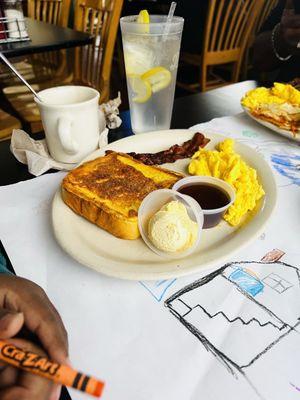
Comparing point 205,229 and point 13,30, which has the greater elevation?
point 13,30

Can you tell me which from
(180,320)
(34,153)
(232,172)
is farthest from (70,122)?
(180,320)

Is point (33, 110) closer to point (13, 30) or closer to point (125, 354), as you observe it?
point (13, 30)

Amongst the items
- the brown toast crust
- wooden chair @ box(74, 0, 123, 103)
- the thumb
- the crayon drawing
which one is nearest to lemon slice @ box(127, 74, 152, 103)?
the brown toast crust

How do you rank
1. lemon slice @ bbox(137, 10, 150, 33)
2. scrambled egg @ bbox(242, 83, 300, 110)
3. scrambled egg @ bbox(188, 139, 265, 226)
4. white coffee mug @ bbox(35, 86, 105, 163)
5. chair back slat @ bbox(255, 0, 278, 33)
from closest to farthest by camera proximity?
scrambled egg @ bbox(188, 139, 265, 226), white coffee mug @ bbox(35, 86, 105, 163), lemon slice @ bbox(137, 10, 150, 33), scrambled egg @ bbox(242, 83, 300, 110), chair back slat @ bbox(255, 0, 278, 33)

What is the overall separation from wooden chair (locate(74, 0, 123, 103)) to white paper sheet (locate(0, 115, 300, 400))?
4.75 ft

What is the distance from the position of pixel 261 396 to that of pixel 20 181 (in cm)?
66

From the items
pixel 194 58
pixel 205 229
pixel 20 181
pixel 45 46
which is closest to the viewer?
pixel 205 229

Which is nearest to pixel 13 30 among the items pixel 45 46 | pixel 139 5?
pixel 45 46

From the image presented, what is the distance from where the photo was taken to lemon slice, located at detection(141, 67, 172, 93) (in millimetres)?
888

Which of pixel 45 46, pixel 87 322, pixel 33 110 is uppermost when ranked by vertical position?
pixel 45 46

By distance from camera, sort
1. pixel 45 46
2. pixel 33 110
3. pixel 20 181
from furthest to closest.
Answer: pixel 33 110 → pixel 45 46 → pixel 20 181

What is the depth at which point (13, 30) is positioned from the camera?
5.05 ft

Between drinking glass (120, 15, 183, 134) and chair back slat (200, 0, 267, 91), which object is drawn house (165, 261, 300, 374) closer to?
drinking glass (120, 15, 183, 134)

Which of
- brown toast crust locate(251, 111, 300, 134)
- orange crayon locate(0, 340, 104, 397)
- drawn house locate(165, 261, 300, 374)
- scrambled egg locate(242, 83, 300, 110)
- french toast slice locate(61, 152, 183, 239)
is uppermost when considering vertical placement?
scrambled egg locate(242, 83, 300, 110)
